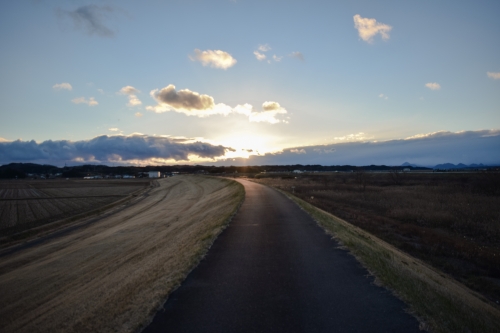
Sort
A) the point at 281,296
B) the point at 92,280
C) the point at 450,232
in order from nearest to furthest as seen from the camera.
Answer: the point at 281,296 → the point at 92,280 → the point at 450,232

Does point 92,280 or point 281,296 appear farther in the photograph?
point 92,280

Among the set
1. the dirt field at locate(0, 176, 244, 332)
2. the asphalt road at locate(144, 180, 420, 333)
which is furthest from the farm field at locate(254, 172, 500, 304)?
the dirt field at locate(0, 176, 244, 332)

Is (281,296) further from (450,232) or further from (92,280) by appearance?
(450,232)

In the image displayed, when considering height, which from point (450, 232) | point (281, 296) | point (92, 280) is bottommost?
point (450, 232)

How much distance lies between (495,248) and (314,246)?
40.8 ft

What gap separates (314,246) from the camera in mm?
10750

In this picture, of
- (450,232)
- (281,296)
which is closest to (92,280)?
(281,296)

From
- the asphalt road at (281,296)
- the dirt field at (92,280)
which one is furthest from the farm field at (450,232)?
the dirt field at (92,280)

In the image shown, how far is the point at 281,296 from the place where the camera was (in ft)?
21.6

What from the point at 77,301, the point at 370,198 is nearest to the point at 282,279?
the point at 77,301

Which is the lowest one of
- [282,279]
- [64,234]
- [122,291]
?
[64,234]

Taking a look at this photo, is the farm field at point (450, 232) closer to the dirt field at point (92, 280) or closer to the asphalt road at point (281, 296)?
the asphalt road at point (281, 296)

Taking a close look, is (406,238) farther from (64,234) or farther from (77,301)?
(64,234)

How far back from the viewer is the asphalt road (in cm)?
541
